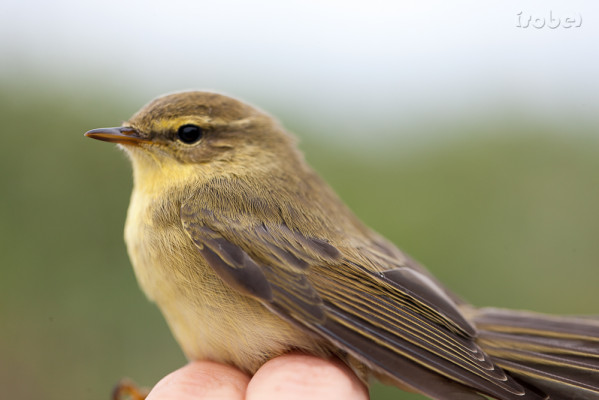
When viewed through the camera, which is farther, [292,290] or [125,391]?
[125,391]

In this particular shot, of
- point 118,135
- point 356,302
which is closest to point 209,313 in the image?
point 356,302

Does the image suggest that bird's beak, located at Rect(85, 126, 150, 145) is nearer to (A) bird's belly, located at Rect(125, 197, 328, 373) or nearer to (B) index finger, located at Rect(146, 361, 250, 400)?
(A) bird's belly, located at Rect(125, 197, 328, 373)

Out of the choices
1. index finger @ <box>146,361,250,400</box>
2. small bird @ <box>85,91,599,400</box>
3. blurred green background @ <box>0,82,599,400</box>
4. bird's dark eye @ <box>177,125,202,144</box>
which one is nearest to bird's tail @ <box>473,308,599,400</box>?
small bird @ <box>85,91,599,400</box>

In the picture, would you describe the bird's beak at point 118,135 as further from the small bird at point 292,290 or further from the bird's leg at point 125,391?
the bird's leg at point 125,391

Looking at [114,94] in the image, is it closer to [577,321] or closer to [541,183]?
[577,321]

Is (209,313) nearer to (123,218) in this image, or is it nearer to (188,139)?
(188,139)

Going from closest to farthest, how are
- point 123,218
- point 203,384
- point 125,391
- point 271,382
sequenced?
point 271,382, point 203,384, point 125,391, point 123,218
